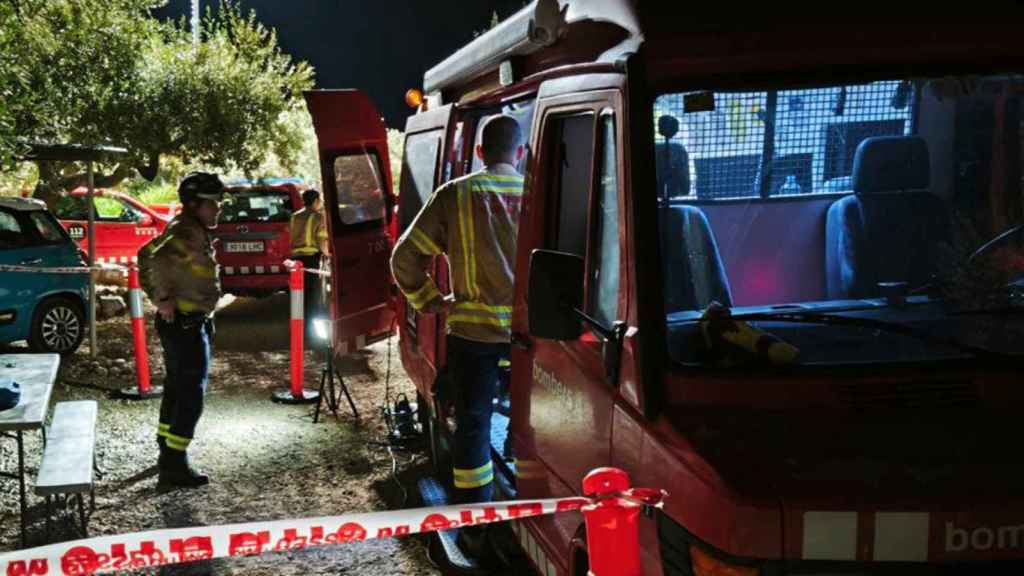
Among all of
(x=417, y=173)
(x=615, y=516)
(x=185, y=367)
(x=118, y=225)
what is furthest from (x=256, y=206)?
(x=615, y=516)

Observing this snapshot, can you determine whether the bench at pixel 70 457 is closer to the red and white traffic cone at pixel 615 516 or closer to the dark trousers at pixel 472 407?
the dark trousers at pixel 472 407

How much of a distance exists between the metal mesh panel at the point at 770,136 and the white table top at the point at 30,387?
3.76m

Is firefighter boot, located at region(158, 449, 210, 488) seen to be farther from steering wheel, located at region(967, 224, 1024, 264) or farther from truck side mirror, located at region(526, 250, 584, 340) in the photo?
steering wheel, located at region(967, 224, 1024, 264)

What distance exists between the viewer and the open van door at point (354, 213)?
7074mm

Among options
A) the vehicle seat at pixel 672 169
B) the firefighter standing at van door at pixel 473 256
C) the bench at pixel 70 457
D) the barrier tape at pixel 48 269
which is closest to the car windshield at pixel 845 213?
the vehicle seat at pixel 672 169

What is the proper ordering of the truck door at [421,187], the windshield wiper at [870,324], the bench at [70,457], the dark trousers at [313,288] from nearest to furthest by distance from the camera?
the windshield wiper at [870,324]
the bench at [70,457]
the truck door at [421,187]
the dark trousers at [313,288]

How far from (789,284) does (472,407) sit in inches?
76.3

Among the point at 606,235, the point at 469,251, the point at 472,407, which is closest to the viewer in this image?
the point at 606,235

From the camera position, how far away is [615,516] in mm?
2441

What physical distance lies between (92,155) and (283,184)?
4237 mm

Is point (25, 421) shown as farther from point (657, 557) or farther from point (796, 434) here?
point (796, 434)

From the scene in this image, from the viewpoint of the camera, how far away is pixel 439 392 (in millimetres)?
4871

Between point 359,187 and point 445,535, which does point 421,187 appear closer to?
point 359,187

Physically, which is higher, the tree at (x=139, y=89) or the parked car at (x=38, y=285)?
the tree at (x=139, y=89)
